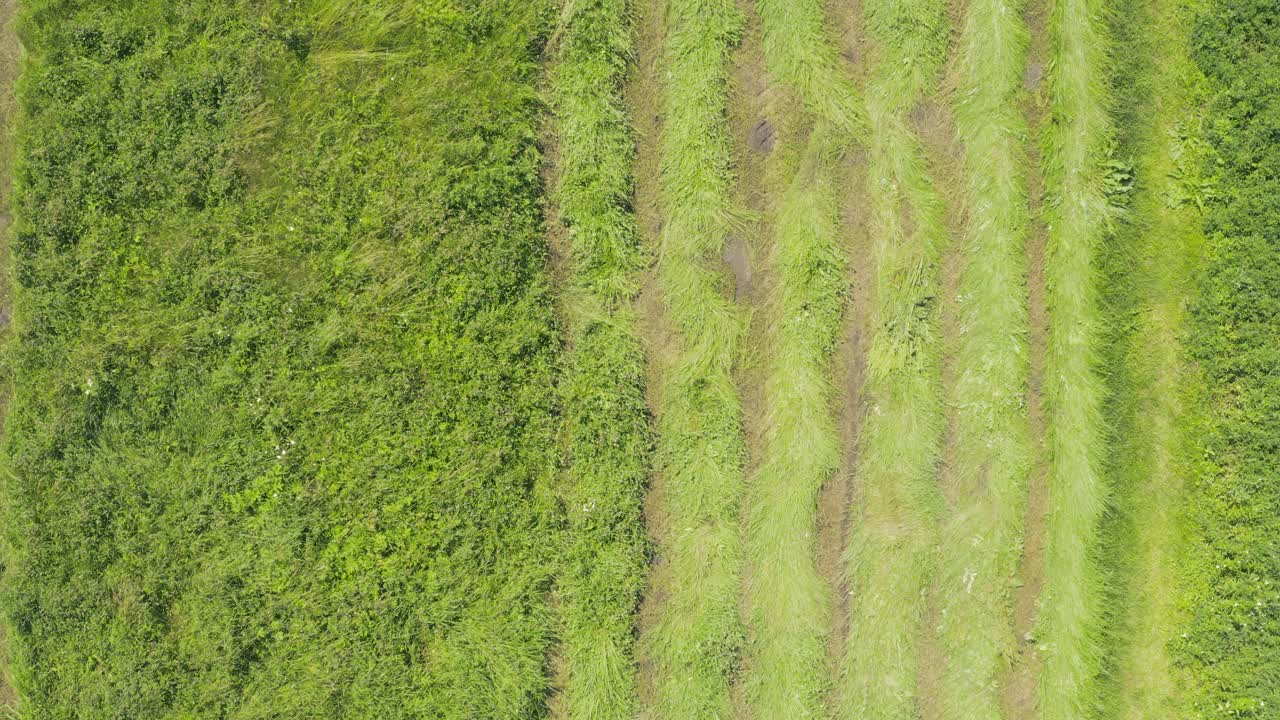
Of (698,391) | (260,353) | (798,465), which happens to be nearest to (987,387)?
(798,465)

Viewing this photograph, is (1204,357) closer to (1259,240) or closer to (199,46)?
(1259,240)

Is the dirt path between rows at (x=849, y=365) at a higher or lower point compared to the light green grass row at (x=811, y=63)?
lower

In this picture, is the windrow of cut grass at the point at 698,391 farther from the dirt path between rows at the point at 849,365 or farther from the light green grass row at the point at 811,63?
the dirt path between rows at the point at 849,365

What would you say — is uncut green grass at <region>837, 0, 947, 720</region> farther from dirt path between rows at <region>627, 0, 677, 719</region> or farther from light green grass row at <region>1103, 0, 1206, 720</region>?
dirt path between rows at <region>627, 0, 677, 719</region>

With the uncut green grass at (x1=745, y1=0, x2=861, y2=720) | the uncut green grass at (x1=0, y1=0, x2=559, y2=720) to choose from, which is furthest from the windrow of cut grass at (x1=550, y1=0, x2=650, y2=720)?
the uncut green grass at (x1=745, y1=0, x2=861, y2=720)

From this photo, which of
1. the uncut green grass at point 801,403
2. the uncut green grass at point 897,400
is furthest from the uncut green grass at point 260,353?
the uncut green grass at point 897,400

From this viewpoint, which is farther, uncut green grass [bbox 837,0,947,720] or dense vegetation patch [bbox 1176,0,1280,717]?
uncut green grass [bbox 837,0,947,720]
